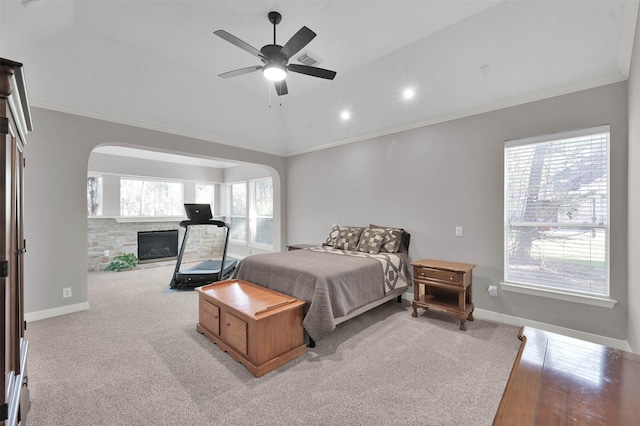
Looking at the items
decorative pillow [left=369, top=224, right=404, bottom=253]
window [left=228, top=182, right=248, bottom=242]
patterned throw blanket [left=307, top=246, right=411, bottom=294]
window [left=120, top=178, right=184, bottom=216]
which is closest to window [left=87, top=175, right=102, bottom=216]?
window [left=120, top=178, right=184, bottom=216]

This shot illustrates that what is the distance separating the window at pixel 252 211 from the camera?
7.11 metres

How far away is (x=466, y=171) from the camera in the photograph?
3.63 m

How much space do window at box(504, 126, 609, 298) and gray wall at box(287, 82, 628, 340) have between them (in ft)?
0.30

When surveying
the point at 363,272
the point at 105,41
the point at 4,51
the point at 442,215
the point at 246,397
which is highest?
the point at 105,41

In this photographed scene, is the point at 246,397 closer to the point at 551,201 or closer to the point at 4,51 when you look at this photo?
the point at 551,201

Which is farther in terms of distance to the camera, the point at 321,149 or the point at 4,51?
the point at 321,149

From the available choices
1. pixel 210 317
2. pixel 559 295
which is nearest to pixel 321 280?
pixel 210 317

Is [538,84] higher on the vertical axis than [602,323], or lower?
higher

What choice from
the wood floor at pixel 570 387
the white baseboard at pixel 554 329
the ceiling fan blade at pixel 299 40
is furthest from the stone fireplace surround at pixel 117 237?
the wood floor at pixel 570 387

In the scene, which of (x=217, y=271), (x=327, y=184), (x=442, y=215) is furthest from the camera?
(x=327, y=184)

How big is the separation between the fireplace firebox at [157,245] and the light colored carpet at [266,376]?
3.46 metres

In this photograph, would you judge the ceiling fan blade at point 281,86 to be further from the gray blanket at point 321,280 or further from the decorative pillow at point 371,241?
the decorative pillow at point 371,241

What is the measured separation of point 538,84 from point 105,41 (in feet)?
15.7

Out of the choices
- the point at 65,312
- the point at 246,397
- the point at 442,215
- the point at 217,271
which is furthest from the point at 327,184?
the point at 65,312
